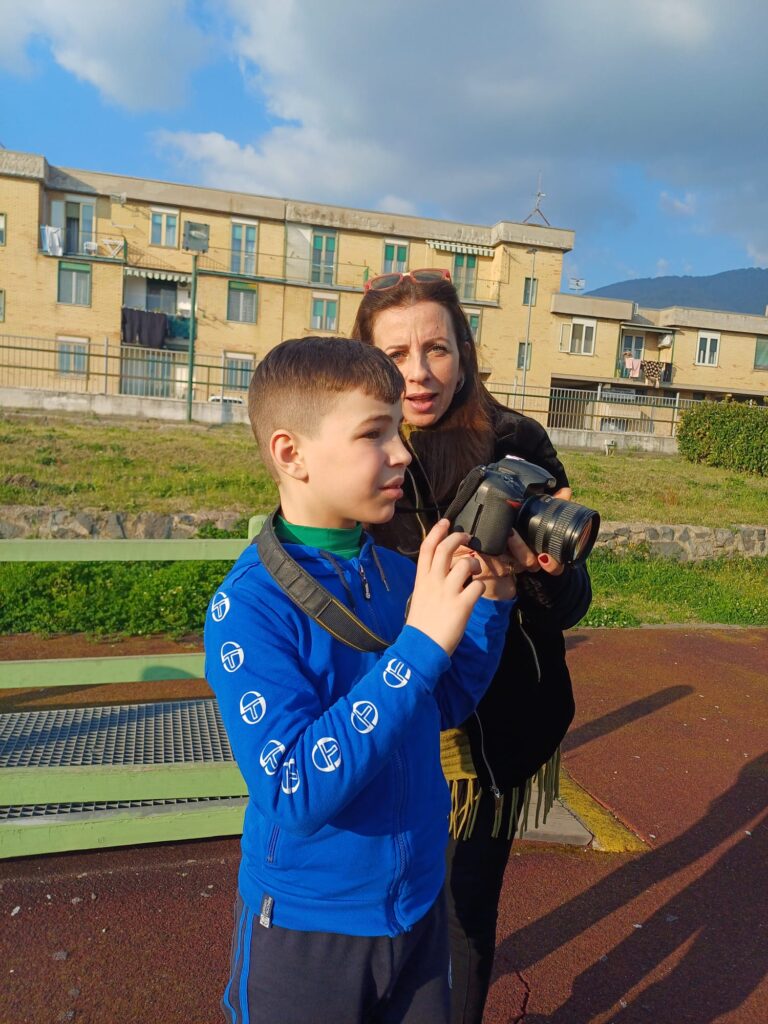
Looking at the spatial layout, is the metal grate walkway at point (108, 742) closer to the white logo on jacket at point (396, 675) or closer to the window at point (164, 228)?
the white logo on jacket at point (396, 675)

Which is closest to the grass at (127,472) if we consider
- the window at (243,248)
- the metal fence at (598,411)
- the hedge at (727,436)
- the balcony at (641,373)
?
the hedge at (727,436)

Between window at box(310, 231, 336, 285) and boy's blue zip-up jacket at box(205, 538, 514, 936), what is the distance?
41753 millimetres

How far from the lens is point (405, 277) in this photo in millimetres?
2189

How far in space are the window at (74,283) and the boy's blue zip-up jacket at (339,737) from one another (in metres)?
40.8

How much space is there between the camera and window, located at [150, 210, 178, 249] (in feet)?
131

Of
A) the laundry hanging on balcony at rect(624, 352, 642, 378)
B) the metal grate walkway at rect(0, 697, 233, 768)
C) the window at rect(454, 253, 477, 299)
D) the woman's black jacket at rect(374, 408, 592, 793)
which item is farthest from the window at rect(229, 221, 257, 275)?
the woman's black jacket at rect(374, 408, 592, 793)

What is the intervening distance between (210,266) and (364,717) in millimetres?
41793

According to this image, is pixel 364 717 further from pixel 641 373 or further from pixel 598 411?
pixel 641 373

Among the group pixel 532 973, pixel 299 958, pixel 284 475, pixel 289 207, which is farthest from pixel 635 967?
pixel 289 207

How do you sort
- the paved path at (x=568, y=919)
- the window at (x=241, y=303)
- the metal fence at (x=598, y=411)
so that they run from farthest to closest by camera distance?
the window at (x=241, y=303)
the metal fence at (x=598, y=411)
the paved path at (x=568, y=919)

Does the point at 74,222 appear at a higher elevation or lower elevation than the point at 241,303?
higher

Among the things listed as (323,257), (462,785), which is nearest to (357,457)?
(462,785)

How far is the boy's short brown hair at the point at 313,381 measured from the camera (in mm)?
1512

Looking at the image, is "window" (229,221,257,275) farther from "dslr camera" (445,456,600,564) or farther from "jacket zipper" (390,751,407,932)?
"jacket zipper" (390,751,407,932)
